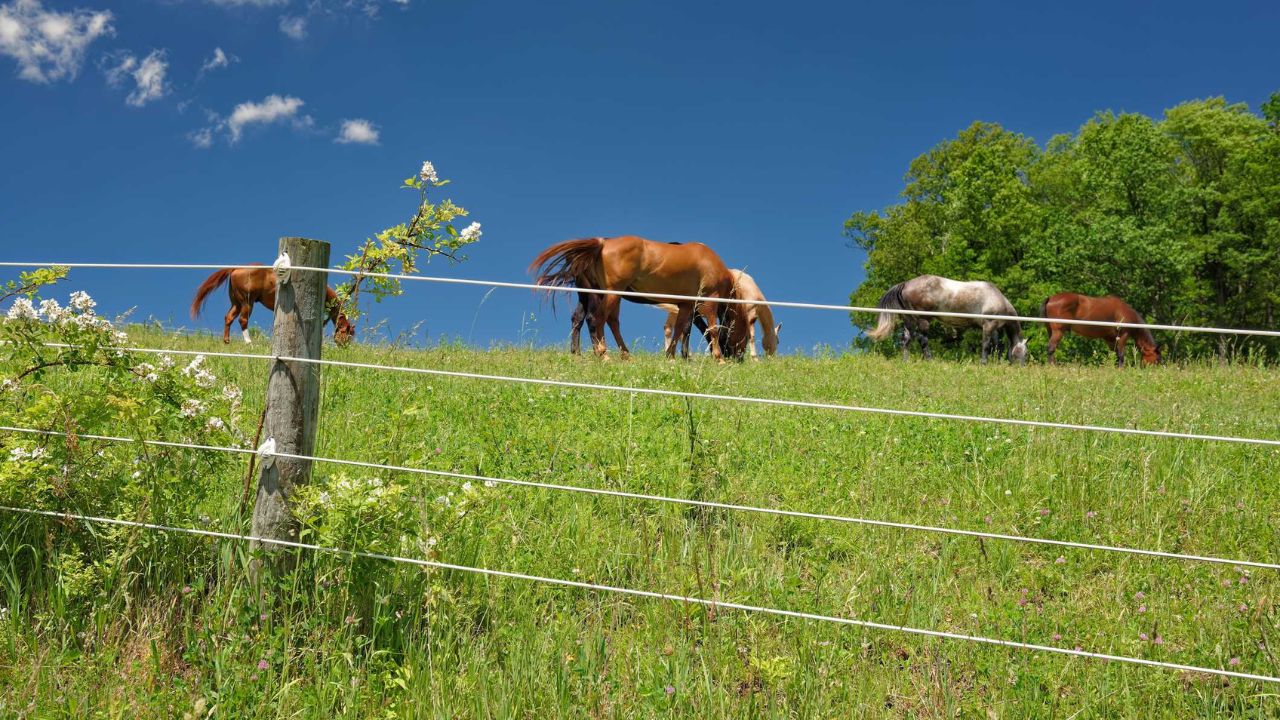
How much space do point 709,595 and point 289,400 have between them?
202cm

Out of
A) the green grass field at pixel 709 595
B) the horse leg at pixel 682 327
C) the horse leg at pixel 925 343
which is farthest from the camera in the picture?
the horse leg at pixel 925 343

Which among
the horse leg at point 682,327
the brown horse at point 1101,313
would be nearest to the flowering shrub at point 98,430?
the horse leg at point 682,327

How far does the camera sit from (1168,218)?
107ft

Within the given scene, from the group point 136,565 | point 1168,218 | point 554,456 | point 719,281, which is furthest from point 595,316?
point 1168,218

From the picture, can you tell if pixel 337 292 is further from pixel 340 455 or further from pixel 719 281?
pixel 719 281

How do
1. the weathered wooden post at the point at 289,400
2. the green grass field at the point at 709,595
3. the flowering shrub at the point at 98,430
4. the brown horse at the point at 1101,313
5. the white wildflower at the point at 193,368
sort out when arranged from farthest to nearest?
the brown horse at the point at 1101,313
the white wildflower at the point at 193,368
the flowering shrub at the point at 98,430
the weathered wooden post at the point at 289,400
the green grass field at the point at 709,595

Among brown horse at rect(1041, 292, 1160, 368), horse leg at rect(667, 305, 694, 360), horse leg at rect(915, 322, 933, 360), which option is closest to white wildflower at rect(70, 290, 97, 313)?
horse leg at rect(667, 305, 694, 360)

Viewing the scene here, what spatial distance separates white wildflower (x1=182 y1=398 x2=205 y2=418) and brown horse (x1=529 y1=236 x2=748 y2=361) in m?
8.50

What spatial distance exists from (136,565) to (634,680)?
2.29 m

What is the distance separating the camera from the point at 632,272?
13242mm

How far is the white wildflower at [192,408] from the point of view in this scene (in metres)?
3.59

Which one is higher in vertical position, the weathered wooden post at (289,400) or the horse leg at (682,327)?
the horse leg at (682,327)

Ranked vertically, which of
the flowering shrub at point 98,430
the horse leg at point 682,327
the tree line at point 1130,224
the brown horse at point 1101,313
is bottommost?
the flowering shrub at point 98,430

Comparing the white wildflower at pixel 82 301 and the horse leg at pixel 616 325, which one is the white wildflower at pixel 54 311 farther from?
the horse leg at pixel 616 325
